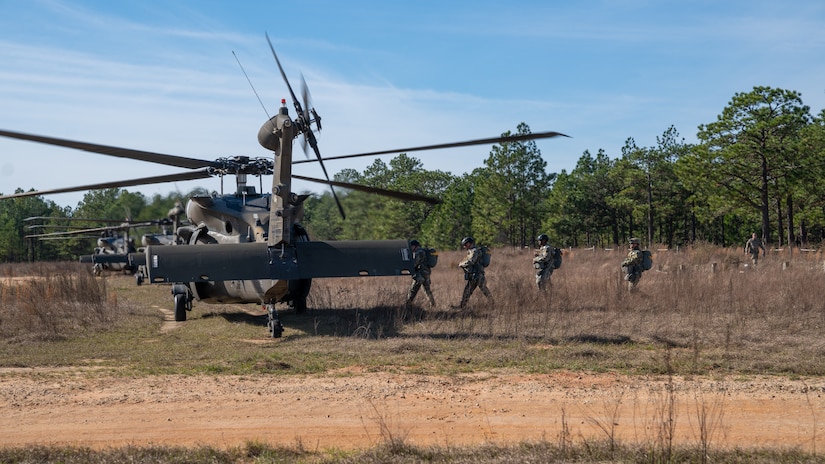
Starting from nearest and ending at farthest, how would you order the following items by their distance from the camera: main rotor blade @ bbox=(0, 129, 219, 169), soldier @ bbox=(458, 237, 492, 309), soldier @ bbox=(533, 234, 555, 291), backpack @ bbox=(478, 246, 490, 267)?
main rotor blade @ bbox=(0, 129, 219, 169)
soldier @ bbox=(458, 237, 492, 309)
backpack @ bbox=(478, 246, 490, 267)
soldier @ bbox=(533, 234, 555, 291)

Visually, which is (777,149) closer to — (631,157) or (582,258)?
(582,258)

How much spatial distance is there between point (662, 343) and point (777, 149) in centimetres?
3073

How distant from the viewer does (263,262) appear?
556 inches

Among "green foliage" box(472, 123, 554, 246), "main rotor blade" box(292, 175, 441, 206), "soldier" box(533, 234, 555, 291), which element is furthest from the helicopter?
"green foliage" box(472, 123, 554, 246)

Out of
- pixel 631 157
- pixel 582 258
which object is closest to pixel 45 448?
pixel 582 258

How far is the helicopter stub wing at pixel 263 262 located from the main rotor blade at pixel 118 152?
168 cm

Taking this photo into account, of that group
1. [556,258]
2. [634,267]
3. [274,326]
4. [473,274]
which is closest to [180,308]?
[274,326]

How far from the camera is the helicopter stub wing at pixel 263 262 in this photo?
1392 cm

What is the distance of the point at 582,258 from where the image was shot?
123 ft

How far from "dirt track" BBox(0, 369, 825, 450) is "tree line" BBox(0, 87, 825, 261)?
5310mm

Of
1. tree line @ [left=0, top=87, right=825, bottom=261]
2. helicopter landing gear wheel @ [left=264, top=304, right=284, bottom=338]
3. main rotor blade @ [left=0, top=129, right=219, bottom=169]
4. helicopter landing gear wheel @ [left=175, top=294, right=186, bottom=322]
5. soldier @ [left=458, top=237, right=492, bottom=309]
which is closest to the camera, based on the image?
main rotor blade @ [left=0, top=129, right=219, bottom=169]

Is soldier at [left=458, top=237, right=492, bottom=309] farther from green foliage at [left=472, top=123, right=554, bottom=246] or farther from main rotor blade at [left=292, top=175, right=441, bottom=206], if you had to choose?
green foliage at [left=472, top=123, right=554, bottom=246]

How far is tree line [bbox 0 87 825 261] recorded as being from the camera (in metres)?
29.2

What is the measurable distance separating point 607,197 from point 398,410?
53.9 m
